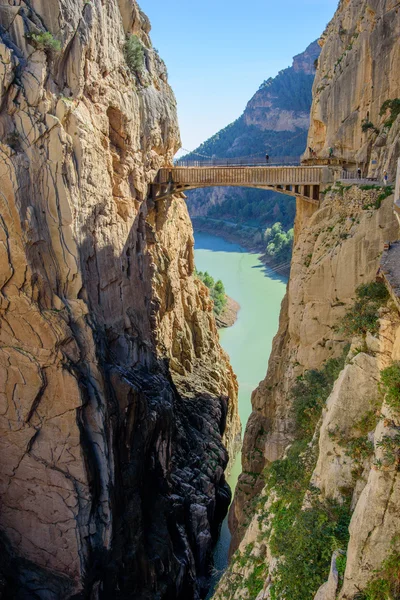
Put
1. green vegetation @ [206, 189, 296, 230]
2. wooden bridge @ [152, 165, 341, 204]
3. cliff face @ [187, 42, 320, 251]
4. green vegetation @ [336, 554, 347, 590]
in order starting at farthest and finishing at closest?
cliff face @ [187, 42, 320, 251] < green vegetation @ [206, 189, 296, 230] < wooden bridge @ [152, 165, 341, 204] < green vegetation @ [336, 554, 347, 590]

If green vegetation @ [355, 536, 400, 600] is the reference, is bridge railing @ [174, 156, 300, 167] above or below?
above

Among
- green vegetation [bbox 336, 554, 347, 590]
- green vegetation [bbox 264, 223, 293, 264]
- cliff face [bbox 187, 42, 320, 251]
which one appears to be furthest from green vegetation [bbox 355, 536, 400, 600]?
cliff face [bbox 187, 42, 320, 251]

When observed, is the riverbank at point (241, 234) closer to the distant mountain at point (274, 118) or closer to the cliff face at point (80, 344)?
the distant mountain at point (274, 118)

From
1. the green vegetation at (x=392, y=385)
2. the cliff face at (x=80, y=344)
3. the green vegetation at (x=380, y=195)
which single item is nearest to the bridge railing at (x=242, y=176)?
the cliff face at (x=80, y=344)

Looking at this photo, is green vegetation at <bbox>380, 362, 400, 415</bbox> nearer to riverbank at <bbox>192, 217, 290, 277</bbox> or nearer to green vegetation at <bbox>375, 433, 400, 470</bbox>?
green vegetation at <bbox>375, 433, 400, 470</bbox>

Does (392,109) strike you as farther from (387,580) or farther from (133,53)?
(387,580)
